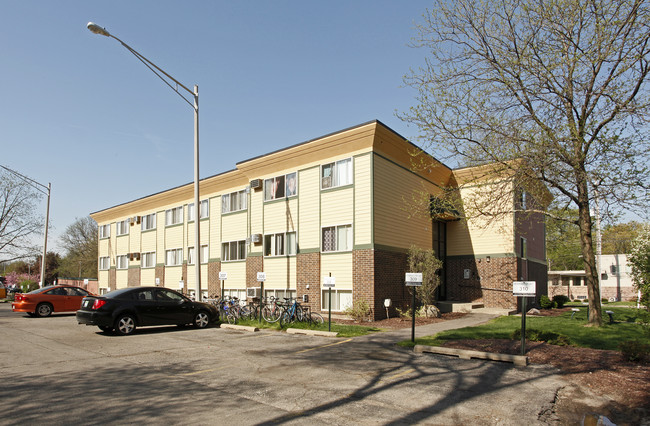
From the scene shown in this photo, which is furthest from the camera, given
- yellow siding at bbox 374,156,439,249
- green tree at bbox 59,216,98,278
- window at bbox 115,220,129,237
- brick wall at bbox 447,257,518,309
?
green tree at bbox 59,216,98,278

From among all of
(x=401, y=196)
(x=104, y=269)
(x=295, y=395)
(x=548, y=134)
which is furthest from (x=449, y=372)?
(x=104, y=269)

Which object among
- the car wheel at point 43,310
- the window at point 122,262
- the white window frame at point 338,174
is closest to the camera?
the white window frame at point 338,174

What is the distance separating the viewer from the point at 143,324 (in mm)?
14266

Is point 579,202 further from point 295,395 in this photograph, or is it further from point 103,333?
point 103,333

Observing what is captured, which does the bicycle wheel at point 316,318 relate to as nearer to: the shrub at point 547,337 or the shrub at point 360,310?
the shrub at point 360,310

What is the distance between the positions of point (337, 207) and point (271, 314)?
219 inches

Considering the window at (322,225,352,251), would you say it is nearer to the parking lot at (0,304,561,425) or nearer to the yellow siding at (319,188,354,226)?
the yellow siding at (319,188,354,226)

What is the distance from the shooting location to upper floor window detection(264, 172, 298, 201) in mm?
22322

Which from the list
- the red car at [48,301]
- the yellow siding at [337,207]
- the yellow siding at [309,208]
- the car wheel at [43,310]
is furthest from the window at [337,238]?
the car wheel at [43,310]

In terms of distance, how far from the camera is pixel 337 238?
20.0m

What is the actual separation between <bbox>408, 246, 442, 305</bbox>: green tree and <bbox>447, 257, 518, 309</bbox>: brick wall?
437 cm

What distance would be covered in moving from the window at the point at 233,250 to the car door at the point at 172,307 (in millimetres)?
10506

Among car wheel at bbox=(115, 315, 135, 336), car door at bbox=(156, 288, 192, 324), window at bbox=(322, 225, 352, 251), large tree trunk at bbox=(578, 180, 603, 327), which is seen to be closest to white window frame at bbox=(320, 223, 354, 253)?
window at bbox=(322, 225, 352, 251)

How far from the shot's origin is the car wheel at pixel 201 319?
15.6 meters
